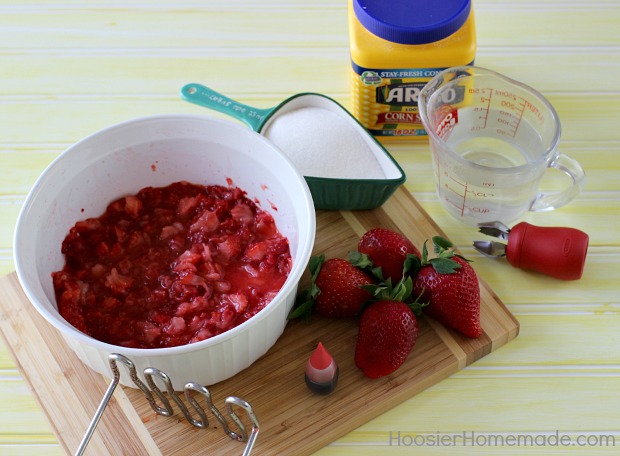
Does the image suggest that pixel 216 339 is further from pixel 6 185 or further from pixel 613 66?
pixel 613 66

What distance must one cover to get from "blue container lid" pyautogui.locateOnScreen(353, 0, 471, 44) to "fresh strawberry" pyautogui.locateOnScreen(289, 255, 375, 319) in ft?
1.70

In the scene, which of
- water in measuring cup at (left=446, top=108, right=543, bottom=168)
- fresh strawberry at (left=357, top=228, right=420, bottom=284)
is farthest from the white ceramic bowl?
water in measuring cup at (left=446, top=108, right=543, bottom=168)

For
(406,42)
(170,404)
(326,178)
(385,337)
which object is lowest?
(170,404)

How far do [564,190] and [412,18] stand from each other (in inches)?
19.3

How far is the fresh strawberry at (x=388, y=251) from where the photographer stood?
1683mm

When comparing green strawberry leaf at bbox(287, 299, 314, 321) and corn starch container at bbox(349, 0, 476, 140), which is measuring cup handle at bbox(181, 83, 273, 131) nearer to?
corn starch container at bbox(349, 0, 476, 140)

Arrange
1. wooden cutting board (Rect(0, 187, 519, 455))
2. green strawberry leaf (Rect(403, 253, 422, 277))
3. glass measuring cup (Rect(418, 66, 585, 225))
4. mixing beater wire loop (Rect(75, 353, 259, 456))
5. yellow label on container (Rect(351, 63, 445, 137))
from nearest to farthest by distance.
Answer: mixing beater wire loop (Rect(75, 353, 259, 456)) → wooden cutting board (Rect(0, 187, 519, 455)) → green strawberry leaf (Rect(403, 253, 422, 277)) → glass measuring cup (Rect(418, 66, 585, 225)) → yellow label on container (Rect(351, 63, 445, 137))

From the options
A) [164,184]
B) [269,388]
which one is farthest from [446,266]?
[164,184]

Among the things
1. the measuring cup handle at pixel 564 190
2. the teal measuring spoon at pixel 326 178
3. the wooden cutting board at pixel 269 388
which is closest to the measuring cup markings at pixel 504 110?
the measuring cup handle at pixel 564 190

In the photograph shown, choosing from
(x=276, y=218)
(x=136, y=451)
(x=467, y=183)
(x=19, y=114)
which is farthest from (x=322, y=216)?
(x=19, y=114)

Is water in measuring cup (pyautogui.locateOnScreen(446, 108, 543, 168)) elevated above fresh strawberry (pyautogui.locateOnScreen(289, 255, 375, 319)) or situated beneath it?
elevated above

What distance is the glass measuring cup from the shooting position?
1.75m

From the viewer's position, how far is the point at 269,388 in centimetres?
160

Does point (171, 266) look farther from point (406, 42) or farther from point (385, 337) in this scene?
point (406, 42)
